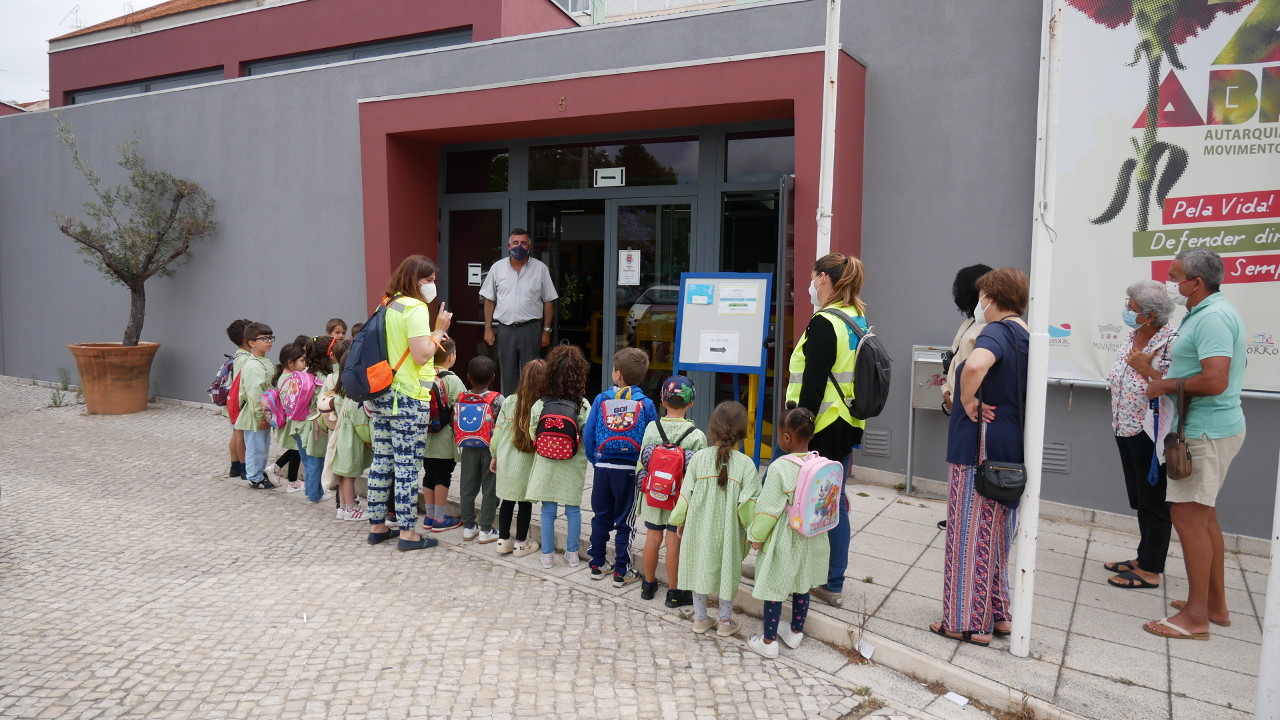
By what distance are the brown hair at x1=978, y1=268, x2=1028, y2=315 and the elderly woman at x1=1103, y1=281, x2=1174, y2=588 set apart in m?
1.04

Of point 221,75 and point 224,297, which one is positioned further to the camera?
point 221,75

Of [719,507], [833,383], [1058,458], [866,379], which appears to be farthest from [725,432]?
[1058,458]

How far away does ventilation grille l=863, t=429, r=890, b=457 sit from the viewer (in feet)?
22.7

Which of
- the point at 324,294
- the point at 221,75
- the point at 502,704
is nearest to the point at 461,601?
the point at 502,704

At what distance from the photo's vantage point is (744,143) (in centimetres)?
763

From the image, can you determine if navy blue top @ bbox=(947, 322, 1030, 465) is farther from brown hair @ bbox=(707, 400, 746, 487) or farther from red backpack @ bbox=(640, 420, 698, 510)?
red backpack @ bbox=(640, 420, 698, 510)

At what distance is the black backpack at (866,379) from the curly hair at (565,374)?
5.05 ft

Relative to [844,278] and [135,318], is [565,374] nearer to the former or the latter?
[844,278]

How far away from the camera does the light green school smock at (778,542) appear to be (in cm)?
387

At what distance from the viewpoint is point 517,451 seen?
16.9 feet

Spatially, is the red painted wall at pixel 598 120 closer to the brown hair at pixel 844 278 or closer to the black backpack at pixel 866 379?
the brown hair at pixel 844 278

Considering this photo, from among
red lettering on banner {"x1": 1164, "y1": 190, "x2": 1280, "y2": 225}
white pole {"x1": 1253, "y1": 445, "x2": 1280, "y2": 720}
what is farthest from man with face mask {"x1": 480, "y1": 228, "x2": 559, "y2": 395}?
white pole {"x1": 1253, "y1": 445, "x2": 1280, "y2": 720}

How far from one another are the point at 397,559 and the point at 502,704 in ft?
6.87

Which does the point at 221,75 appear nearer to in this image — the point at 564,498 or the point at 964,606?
the point at 564,498
